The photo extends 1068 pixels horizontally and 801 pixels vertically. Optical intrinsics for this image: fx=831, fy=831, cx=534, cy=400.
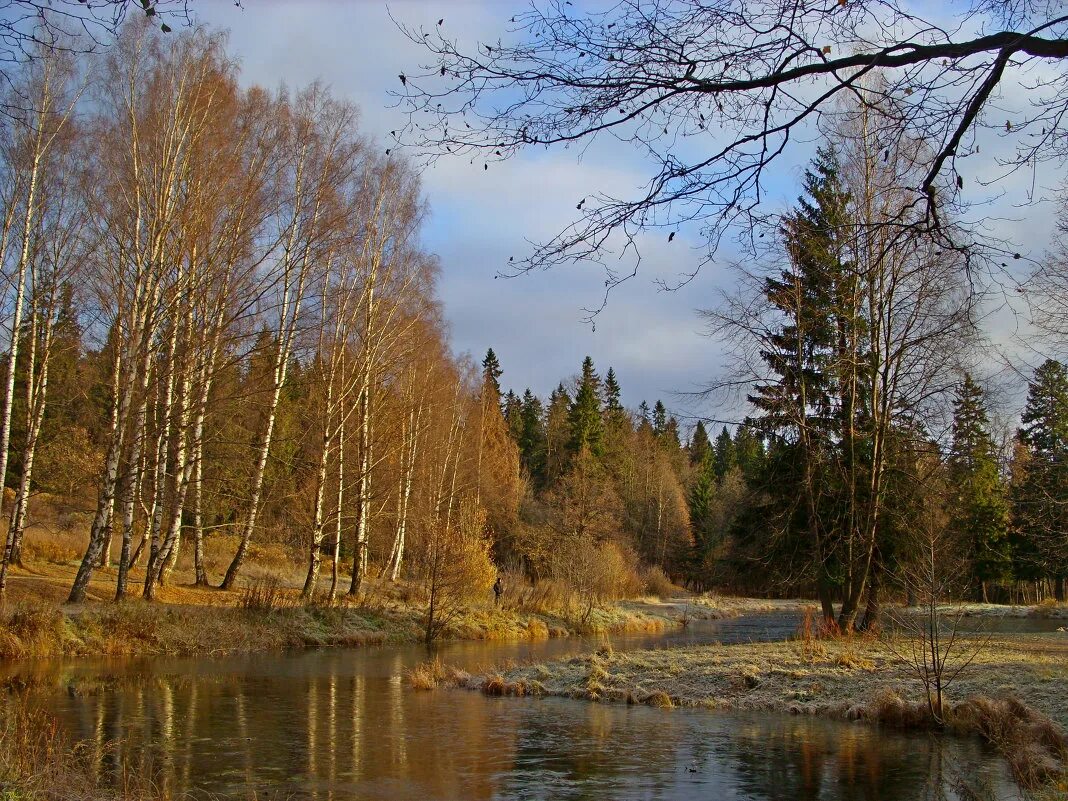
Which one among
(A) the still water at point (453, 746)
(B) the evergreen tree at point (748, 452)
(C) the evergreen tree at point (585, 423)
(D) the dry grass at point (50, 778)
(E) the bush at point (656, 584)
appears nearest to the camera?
(D) the dry grass at point (50, 778)

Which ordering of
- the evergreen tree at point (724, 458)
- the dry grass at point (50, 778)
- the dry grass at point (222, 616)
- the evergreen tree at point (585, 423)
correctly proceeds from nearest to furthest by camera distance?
the dry grass at point (50, 778) < the dry grass at point (222, 616) < the evergreen tree at point (585, 423) < the evergreen tree at point (724, 458)

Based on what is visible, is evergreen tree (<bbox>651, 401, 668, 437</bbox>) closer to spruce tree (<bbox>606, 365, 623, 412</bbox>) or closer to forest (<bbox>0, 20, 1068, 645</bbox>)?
spruce tree (<bbox>606, 365, 623, 412</bbox>)

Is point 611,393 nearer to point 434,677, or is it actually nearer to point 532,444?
point 532,444

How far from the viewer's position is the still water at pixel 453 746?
8656 millimetres

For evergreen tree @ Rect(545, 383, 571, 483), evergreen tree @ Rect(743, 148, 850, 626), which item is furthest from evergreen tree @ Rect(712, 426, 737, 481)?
evergreen tree @ Rect(743, 148, 850, 626)

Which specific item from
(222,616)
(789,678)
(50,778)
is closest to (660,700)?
(789,678)

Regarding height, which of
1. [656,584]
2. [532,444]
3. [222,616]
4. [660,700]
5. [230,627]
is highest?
[532,444]

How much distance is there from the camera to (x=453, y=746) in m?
10.8

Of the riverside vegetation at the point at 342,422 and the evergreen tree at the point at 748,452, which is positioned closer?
the riverside vegetation at the point at 342,422

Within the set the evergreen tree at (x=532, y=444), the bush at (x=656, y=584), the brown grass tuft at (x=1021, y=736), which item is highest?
the evergreen tree at (x=532, y=444)

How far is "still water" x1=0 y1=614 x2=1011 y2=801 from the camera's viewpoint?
28.4 ft

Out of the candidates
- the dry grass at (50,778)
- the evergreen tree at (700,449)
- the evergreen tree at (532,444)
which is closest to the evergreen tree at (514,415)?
the evergreen tree at (532,444)

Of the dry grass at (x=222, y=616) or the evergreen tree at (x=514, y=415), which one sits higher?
the evergreen tree at (x=514, y=415)

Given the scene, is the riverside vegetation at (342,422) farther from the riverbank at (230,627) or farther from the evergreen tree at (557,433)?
the evergreen tree at (557,433)
